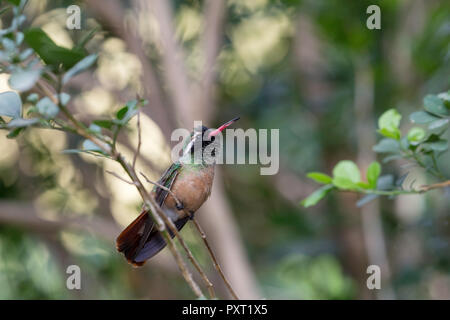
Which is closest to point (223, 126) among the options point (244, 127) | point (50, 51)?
point (50, 51)

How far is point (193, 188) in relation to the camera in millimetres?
2033

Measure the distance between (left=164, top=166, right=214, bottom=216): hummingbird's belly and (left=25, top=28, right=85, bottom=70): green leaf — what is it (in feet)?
3.33

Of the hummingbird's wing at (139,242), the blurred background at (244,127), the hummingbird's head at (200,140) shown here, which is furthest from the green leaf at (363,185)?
the blurred background at (244,127)

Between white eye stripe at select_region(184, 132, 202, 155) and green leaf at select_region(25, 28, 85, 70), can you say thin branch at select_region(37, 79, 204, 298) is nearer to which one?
green leaf at select_region(25, 28, 85, 70)

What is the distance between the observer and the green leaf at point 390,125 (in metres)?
1.68

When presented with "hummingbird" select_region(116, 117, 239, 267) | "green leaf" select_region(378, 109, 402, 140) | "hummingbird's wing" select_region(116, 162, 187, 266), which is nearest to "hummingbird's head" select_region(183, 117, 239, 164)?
"hummingbird" select_region(116, 117, 239, 267)

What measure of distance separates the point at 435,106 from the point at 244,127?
3.56m

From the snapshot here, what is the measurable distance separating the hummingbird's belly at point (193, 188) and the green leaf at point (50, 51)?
1.01 metres

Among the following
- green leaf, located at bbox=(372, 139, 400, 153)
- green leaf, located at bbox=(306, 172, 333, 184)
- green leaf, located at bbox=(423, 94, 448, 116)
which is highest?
green leaf, located at bbox=(423, 94, 448, 116)

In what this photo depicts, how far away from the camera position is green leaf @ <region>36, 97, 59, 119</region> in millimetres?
1059

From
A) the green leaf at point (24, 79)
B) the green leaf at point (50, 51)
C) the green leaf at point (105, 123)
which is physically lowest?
the green leaf at point (105, 123)

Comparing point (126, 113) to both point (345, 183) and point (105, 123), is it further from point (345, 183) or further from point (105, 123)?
point (345, 183)

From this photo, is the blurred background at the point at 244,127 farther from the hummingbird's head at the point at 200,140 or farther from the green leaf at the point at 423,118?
the green leaf at the point at 423,118
